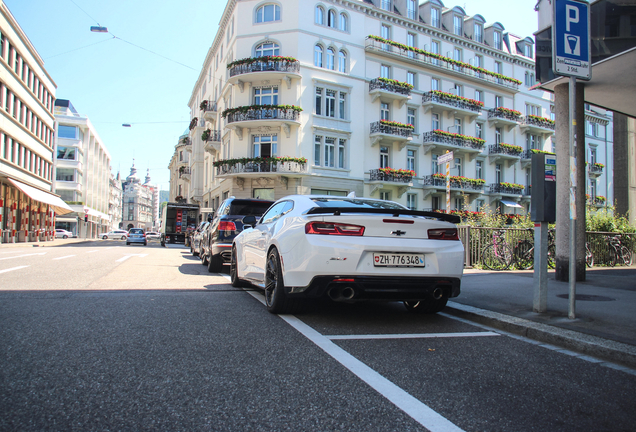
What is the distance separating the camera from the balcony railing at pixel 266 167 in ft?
95.5

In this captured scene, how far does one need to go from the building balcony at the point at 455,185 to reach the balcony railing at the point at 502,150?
3.70 m

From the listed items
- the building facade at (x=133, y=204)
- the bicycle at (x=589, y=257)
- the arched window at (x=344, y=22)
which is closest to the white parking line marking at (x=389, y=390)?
the bicycle at (x=589, y=257)

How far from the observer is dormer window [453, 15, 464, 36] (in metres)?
36.5

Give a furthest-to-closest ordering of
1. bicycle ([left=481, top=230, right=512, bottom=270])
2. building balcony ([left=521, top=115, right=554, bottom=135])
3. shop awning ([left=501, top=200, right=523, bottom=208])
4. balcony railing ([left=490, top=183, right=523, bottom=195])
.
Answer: building balcony ([left=521, top=115, right=554, bottom=135]) → shop awning ([left=501, top=200, right=523, bottom=208]) → balcony railing ([left=490, top=183, right=523, bottom=195]) → bicycle ([left=481, top=230, right=512, bottom=270])

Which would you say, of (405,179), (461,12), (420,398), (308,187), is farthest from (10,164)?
(420,398)

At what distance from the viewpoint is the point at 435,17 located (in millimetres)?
35844

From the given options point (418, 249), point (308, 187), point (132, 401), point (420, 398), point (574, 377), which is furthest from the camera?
point (308, 187)

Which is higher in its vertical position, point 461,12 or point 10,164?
point 461,12

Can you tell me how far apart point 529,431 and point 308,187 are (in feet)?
90.1

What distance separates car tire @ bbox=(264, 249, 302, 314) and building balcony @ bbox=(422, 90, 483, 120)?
30.3 m

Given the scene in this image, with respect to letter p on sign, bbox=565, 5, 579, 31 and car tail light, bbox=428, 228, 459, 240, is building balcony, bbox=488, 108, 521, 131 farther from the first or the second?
car tail light, bbox=428, 228, 459, 240

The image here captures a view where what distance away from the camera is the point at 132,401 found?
2.62 metres

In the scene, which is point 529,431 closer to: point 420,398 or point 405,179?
point 420,398

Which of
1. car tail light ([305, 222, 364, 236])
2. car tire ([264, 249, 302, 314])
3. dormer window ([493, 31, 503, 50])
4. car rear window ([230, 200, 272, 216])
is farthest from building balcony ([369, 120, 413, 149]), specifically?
car tail light ([305, 222, 364, 236])
